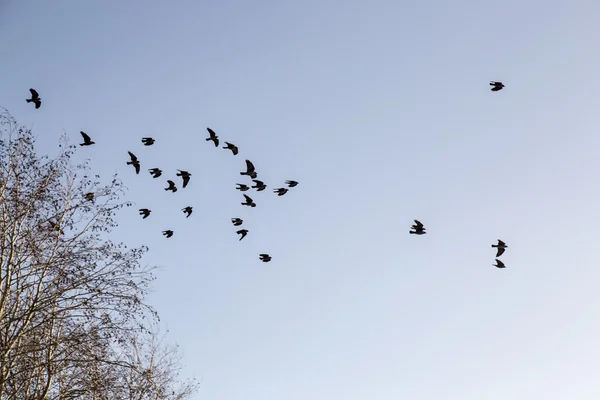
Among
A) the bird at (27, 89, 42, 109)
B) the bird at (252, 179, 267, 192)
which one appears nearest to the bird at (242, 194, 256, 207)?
the bird at (252, 179, 267, 192)

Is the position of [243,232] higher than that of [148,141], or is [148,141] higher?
[148,141]

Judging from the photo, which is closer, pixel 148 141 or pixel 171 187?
pixel 148 141

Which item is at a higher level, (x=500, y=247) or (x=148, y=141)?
(x=148, y=141)

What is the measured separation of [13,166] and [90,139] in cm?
246

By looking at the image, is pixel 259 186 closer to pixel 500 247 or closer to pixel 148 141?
pixel 148 141

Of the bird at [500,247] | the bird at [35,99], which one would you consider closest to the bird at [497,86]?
the bird at [500,247]

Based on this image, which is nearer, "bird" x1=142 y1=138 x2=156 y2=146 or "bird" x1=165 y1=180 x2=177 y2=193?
"bird" x1=142 y1=138 x2=156 y2=146

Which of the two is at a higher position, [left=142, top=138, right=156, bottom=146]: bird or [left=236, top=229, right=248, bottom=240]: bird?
[left=142, top=138, right=156, bottom=146]: bird

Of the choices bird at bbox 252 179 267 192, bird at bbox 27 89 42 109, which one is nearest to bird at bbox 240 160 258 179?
bird at bbox 252 179 267 192

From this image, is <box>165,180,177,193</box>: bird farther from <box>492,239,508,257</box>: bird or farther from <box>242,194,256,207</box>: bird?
<box>492,239,508,257</box>: bird

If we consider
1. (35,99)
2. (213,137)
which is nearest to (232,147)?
(213,137)

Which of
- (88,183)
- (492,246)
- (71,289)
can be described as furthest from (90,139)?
(492,246)

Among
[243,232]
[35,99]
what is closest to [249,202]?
[243,232]

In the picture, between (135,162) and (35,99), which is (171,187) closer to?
(135,162)
